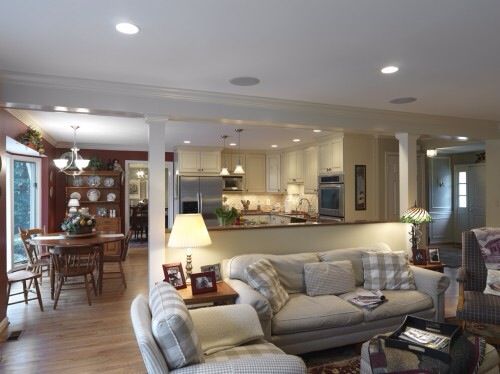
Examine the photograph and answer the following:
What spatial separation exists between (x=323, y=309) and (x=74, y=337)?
2.44 m

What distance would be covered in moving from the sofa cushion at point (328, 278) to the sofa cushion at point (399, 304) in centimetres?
10

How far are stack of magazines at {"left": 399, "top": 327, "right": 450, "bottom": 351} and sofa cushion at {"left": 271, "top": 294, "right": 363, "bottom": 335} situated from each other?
24.6 inches

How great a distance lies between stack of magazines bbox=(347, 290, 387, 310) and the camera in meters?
3.15

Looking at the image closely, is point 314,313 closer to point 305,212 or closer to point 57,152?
point 305,212

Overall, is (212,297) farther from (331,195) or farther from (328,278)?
(331,195)

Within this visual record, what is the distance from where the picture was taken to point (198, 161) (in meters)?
7.84

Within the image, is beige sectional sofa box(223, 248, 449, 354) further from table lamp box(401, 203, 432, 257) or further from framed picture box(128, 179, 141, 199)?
framed picture box(128, 179, 141, 199)

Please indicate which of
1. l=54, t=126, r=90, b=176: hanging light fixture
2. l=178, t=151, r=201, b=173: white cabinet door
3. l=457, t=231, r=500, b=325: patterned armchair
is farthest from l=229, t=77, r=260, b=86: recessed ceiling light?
l=178, t=151, r=201, b=173: white cabinet door

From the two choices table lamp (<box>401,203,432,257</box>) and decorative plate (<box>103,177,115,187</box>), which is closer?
table lamp (<box>401,203,432,257</box>)

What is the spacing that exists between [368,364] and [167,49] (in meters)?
2.57

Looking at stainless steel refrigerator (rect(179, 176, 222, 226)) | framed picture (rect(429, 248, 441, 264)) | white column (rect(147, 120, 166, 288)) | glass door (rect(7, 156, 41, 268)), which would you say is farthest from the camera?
stainless steel refrigerator (rect(179, 176, 222, 226))

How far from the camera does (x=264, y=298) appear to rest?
9.29 ft

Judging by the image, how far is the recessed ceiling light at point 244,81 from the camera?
3.27m

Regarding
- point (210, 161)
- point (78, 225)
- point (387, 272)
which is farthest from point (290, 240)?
point (210, 161)
